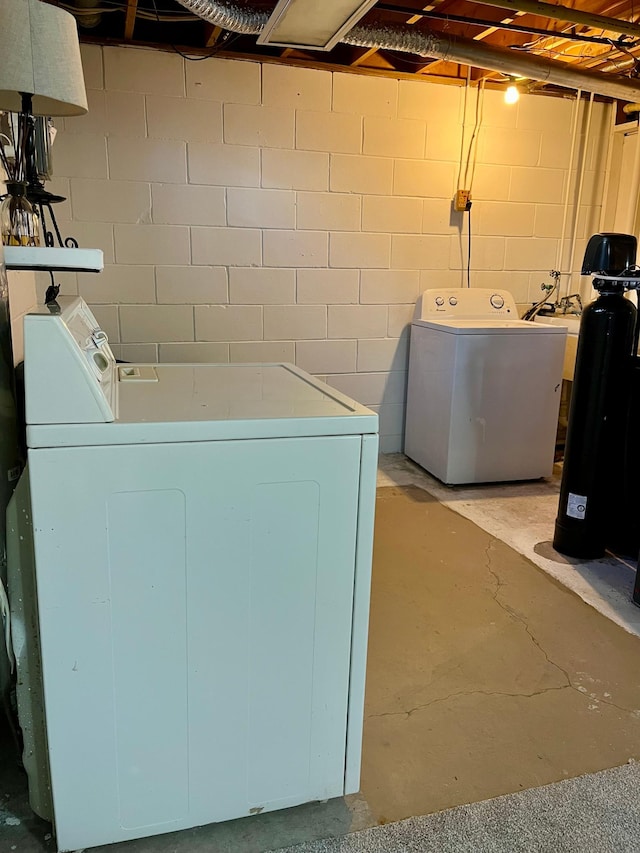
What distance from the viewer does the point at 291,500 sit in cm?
126

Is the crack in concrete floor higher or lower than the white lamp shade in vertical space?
lower

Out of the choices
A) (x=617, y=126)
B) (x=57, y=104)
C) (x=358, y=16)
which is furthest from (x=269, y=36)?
(x=617, y=126)

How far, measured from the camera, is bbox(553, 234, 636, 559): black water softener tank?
2.56 metres

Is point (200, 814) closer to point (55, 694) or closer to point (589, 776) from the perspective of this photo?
point (55, 694)

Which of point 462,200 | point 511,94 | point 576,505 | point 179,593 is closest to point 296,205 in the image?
point 462,200

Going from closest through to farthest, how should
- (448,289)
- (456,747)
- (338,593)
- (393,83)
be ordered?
(338,593) → (456,747) → (393,83) → (448,289)

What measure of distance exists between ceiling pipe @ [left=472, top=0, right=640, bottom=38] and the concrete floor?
244 centimetres

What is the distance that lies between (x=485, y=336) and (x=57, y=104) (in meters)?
2.53

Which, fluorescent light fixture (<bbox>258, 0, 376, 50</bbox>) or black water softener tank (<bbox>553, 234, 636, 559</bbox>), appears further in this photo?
black water softener tank (<bbox>553, 234, 636, 559</bbox>)

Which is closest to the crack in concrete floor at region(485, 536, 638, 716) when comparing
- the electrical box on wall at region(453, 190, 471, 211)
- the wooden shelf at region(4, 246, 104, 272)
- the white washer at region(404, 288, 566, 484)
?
the white washer at region(404, 288, 566, 484)

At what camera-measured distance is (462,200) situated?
3.97 m

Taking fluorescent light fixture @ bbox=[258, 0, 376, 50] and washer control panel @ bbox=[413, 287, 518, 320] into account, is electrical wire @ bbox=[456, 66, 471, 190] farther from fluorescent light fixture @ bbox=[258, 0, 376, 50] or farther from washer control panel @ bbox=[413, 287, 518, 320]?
fluorescent light fixture @ bbox=[258, 0, 376, 50]

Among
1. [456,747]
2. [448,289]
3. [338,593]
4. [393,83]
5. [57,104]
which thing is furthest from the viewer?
[448,289]

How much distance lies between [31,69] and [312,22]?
5.54 ft
